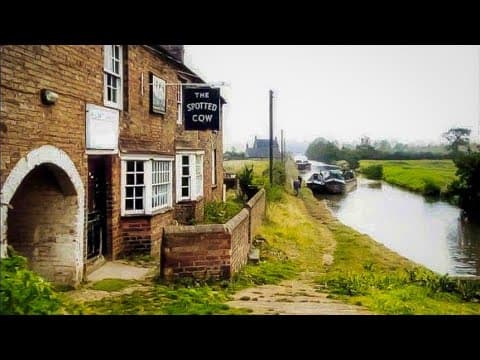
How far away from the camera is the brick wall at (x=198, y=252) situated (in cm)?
622

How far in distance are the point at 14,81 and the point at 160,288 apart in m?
3.10

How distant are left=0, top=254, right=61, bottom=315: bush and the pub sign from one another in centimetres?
522

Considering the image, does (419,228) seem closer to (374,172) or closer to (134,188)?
(134,188)

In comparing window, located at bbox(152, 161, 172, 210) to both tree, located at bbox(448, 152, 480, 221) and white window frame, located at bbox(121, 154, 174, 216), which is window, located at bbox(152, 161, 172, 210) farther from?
tree, located at bbox(448, 152, 480, 221)

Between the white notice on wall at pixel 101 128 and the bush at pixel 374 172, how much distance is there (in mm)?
34605

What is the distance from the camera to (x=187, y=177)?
39.9 feet

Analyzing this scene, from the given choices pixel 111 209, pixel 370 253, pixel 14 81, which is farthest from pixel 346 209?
pixel 14 81

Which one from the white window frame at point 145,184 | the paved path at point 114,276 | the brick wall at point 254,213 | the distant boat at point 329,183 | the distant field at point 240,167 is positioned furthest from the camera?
the distant boat at point 329,183

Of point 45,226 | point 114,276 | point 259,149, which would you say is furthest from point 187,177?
point 259,149

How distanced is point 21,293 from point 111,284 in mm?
2553

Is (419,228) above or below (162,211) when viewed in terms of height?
below

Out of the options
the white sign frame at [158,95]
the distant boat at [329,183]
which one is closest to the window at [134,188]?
the white sign frame at [158,95]

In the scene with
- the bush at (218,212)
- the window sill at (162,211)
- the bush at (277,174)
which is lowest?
the bush at (218,212)

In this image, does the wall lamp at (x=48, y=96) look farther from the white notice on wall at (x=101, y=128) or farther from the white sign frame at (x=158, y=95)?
the white sign frame at (x=158, y=95)
